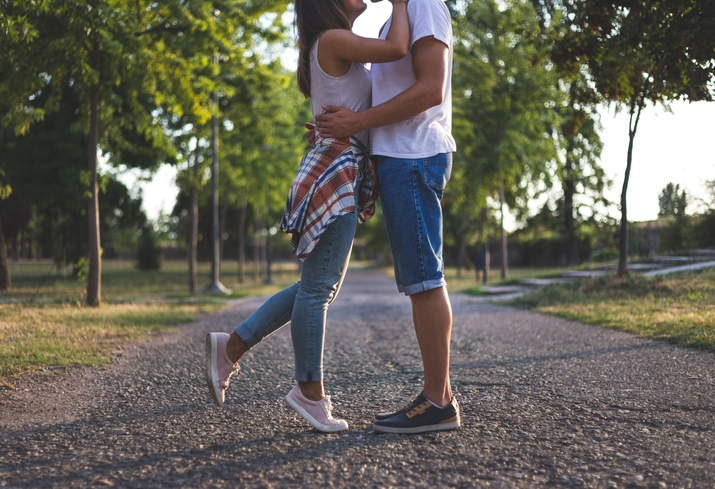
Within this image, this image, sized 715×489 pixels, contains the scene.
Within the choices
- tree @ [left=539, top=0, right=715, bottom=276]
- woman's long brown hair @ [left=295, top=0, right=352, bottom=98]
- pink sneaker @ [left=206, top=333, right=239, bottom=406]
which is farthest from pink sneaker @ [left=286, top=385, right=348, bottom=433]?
tree @ [left=539, top=0, right=715, bottom=276]

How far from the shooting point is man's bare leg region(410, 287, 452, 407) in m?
2.32

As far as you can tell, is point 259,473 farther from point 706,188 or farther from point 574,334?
point 706,188

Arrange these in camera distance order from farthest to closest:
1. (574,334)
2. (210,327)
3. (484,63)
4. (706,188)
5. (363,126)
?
(484,63) → (706,188) → (210,327) → (574,334) → (363,126)

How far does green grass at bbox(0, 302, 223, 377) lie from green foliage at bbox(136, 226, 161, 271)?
32310 millimetres

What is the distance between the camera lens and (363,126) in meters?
2.31

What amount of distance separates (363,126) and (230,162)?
16.6 metres

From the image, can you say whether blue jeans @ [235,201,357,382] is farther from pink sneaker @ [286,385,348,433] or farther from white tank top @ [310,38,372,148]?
white tank top @ [310,38,372,148]

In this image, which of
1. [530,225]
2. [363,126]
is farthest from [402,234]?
[530,225]

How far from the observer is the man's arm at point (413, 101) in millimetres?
2277

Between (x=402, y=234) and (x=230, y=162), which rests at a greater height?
(x=230, y=162)

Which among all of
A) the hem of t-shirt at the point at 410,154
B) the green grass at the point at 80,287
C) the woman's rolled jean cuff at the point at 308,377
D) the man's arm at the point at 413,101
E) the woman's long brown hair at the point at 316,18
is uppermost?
the woman's long brown hair at the point at 316,18

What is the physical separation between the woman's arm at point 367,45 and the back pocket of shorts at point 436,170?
461mm

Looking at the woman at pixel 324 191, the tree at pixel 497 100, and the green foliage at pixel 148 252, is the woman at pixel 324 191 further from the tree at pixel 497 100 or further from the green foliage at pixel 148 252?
the green foliage at pixel 148 252

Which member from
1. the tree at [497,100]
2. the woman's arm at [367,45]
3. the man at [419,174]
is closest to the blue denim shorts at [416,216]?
the man at [419,174]
